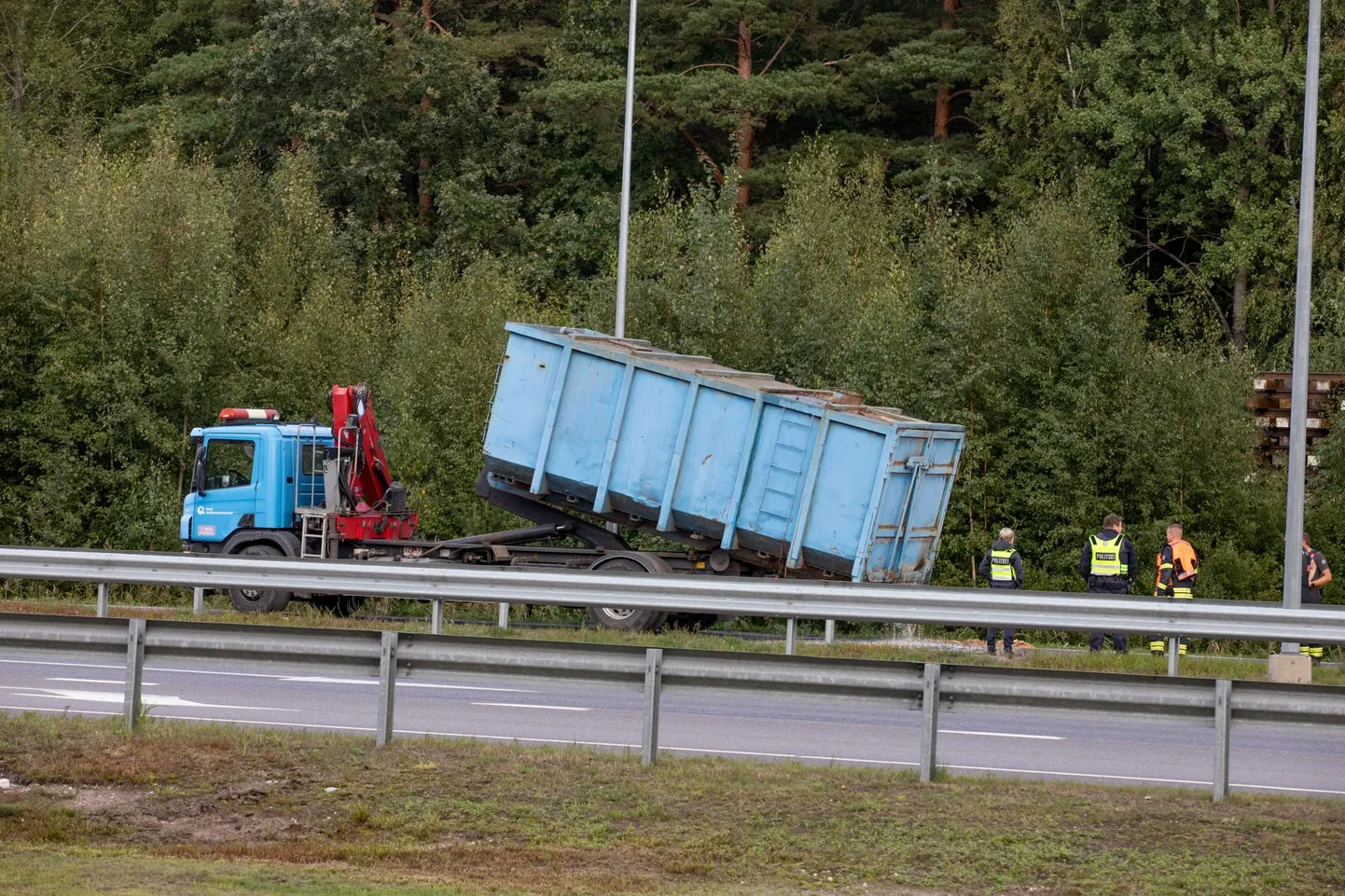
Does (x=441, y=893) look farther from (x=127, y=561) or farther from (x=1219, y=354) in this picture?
(x=1219, y=354)

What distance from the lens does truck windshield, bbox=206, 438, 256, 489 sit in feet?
72.4

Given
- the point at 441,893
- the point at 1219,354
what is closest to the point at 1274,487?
the point at 1219,354

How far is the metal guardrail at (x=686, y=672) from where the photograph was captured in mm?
8938

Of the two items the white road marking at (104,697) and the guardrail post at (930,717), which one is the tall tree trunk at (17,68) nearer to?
the white road marking at (104,697)

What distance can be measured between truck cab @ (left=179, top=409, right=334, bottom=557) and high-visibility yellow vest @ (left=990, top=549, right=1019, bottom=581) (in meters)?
8.70

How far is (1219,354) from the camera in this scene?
90.2ft

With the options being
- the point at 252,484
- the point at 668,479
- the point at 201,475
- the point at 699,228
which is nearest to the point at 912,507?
the point at 668,479

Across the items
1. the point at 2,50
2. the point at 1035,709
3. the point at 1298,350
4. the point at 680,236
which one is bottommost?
the point at 1035,709

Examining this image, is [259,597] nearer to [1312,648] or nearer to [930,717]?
[1312,648]

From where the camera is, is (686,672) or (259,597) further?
(259,597)

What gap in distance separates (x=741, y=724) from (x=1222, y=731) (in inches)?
128

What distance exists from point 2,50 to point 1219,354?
36.8m

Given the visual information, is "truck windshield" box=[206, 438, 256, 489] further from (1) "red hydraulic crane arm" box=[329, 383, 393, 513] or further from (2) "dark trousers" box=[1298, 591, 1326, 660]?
(2) "dark trousers" box=[1298, 591, 1326, 660]

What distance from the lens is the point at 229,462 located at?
2222 cm
